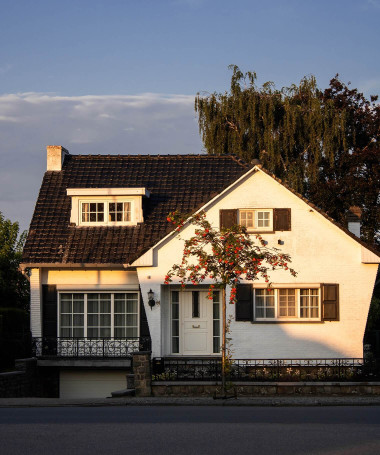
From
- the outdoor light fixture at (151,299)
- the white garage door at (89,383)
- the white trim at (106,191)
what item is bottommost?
the white garage door at (89,383)

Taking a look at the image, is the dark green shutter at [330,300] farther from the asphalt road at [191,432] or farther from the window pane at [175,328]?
the asphalt road at [191,432]

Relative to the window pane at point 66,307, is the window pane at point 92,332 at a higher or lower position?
lower

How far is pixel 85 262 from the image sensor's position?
27.0 m

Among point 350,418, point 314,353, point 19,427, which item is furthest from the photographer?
point 314,353

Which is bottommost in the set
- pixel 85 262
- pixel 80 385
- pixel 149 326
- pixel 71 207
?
pixel 80 385

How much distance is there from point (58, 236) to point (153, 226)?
3.15 m

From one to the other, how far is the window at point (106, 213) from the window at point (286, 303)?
5.30 m

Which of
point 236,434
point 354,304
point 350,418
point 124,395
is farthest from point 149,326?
point 236,434

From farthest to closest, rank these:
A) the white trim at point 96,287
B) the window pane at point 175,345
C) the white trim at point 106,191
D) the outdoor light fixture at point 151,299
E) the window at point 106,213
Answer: the window at point 106,213 → the white trim at point 106,191 → the white trim at point 96,287 → the window pane at point 175,345 → the outdoor light fixture at point 151,299

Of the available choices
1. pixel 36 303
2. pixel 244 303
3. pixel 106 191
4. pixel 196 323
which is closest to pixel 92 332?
pixel 36 303

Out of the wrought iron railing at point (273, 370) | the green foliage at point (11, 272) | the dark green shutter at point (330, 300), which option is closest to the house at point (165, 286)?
the dark green shutter at point (330, 300)

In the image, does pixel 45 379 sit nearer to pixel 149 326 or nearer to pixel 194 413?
pixel 149 326

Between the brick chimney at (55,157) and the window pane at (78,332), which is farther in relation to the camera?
the brick chimney at (55,157)

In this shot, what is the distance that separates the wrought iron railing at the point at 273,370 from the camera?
22750 mm
